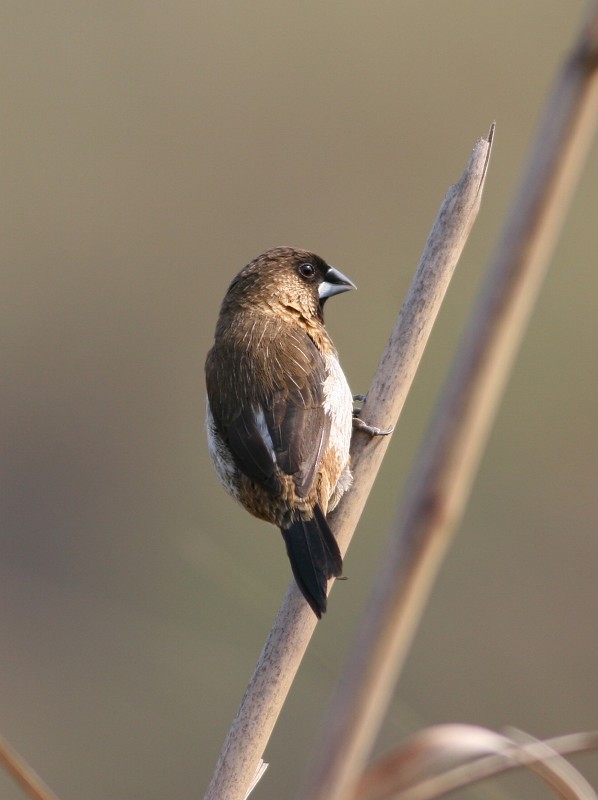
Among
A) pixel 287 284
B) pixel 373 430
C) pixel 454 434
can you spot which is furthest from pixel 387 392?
pixel 454 434

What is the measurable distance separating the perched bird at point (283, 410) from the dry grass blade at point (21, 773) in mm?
1454

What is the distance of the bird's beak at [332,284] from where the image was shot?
4.03 meters

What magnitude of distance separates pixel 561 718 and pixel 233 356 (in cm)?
274

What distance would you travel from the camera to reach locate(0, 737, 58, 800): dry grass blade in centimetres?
97

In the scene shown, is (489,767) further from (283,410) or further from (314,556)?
(283,410)

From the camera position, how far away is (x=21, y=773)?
0.98 m

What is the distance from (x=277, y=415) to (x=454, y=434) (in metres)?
2.57

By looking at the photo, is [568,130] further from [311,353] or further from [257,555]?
[257,555]

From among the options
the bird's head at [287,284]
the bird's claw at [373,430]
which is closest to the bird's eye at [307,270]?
the bird's head at [287,284]

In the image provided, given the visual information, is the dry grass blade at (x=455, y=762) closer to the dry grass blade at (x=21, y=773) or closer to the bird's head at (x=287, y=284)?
the dry grass blade at (x=21, y=773)

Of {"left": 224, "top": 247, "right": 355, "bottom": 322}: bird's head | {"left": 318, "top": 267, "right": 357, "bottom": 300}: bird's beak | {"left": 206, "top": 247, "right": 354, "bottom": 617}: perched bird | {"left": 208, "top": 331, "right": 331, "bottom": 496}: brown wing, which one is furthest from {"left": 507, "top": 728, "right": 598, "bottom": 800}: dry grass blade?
{"left": 318, "top": 267, "right": 357, "bottom": 300}: bird's beak

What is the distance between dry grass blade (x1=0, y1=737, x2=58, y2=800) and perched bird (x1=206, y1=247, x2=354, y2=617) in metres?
1.45

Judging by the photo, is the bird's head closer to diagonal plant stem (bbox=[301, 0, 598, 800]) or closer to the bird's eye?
the bird's eye

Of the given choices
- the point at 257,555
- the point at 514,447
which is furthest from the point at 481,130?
the point at 257,555
